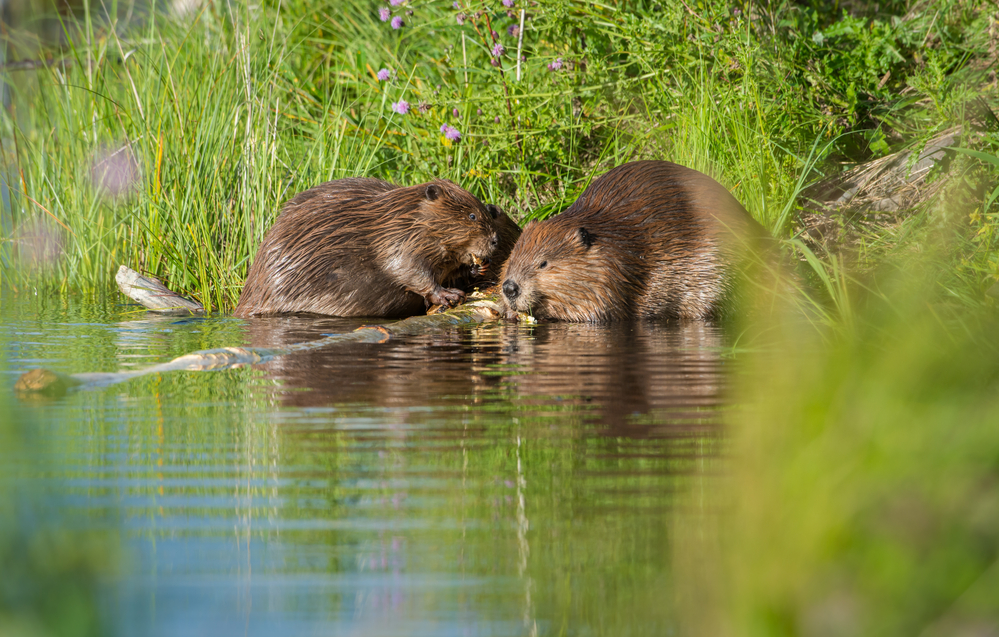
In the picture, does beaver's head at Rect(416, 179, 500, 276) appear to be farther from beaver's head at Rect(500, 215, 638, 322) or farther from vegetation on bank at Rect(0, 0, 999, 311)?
vegetation on bank at Rect(0, 0, 999, 311)

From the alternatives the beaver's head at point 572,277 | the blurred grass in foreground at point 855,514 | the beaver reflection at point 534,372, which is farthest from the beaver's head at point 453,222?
the blurred grass in foreground at point 855,514

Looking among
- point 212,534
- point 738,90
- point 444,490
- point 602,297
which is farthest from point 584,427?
point 738,90

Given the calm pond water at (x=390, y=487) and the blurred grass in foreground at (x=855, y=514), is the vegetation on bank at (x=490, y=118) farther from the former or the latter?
the blurred grass in foreground at (x=855, y=514)

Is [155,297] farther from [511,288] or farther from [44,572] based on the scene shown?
[44,572]

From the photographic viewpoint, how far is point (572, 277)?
5062mm

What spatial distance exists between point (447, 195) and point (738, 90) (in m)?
1.84

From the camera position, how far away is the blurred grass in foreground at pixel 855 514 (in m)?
1.06

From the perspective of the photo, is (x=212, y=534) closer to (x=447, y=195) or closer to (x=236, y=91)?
(x=447, y=195)

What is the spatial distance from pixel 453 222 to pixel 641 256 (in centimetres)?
105

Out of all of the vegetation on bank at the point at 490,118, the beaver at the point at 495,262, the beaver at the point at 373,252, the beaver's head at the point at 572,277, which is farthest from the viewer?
the vegetation on bank at the point at 490,118

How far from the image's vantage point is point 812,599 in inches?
43.2

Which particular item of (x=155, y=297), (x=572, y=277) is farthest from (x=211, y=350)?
(x=155, y=297)

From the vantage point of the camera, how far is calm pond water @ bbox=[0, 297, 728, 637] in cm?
128

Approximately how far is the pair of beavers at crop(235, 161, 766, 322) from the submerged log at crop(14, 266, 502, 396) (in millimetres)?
222
